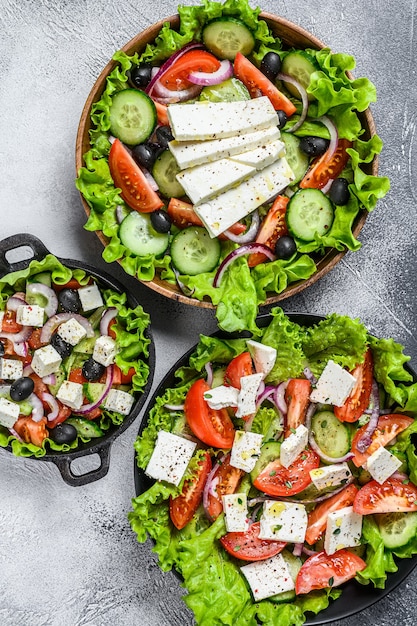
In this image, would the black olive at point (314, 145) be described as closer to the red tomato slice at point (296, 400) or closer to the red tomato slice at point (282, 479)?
the red tomato slice at point (296, 400)

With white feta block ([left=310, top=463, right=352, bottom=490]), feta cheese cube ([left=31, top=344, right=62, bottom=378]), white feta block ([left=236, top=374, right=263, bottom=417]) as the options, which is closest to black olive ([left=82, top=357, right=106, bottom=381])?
feta cheese cube ([left=31, top=344, right=62, bottom=378])

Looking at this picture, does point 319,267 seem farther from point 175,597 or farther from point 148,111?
point 175,597

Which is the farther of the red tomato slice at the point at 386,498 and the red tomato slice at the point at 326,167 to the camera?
the red tomato slice at the point at 326,167

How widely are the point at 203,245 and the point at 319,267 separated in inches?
17.4

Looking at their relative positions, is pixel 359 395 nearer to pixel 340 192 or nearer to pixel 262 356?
pixel 262 356

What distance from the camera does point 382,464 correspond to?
275 cm

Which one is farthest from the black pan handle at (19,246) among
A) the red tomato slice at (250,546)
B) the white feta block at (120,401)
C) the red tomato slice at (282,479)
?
the red tomato slice at (250,546)

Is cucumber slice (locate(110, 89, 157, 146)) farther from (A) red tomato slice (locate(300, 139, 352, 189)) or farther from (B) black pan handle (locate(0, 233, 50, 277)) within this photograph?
(A) red tomato slice (locate(300, 139, 352, 189))

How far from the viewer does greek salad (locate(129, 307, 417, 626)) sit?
9.04 ft

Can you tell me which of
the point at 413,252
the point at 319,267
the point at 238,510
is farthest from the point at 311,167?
the point at 238,510

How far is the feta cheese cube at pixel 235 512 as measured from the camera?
277 centimetres

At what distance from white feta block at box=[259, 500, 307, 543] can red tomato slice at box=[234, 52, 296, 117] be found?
1.47 meters

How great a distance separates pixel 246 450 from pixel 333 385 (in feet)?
1.30

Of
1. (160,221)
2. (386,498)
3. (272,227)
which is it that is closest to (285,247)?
(272,227)
